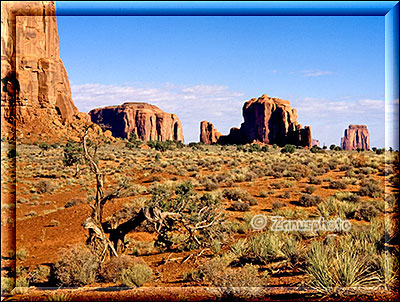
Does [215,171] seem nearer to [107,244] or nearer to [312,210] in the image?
[312,210]

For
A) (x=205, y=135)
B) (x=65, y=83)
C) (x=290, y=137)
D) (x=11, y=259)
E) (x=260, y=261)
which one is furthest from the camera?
(x=205, y=135)

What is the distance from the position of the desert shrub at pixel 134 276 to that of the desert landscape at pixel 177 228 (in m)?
0.02

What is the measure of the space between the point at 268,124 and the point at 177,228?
70.4 meters

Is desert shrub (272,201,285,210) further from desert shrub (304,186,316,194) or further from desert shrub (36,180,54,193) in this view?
desert shrub (36,180,54,193)

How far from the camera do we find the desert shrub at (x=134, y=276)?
545cm

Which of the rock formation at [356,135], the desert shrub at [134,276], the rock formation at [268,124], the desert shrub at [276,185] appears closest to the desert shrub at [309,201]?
the desert shrub at [276,185]

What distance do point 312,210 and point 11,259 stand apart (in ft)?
39.3

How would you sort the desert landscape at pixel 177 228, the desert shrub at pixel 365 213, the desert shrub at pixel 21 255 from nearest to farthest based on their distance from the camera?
the desert landscape at pixel 177 228, the desert shrub at pixel 21 255, the desert shrub at pixel 365 213

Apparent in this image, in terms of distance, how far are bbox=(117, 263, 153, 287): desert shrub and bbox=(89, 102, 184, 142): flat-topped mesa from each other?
76.2 metres

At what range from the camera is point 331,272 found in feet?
14.6

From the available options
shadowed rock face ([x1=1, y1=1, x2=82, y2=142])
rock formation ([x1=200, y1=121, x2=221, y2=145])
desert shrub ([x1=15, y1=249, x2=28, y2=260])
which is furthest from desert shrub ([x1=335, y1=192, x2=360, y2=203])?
rock formation ([x1=200, y1=121, x2=221, y2=145])

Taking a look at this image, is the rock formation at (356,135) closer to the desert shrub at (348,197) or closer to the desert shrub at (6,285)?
the desert shrub at (348,197)

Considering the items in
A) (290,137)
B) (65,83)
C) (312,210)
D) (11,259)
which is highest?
(65,83)

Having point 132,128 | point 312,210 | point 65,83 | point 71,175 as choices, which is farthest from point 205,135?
point 312,210
